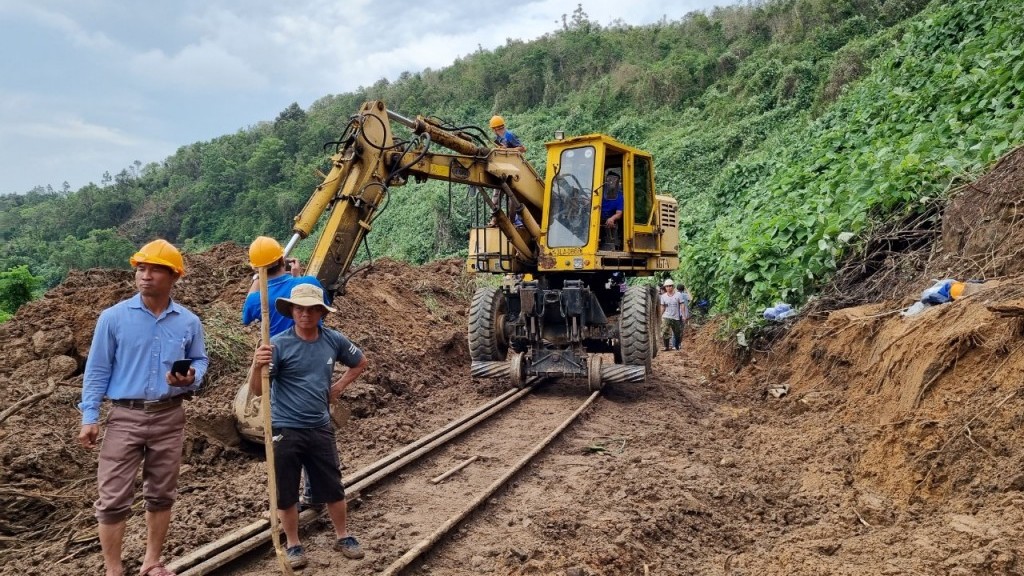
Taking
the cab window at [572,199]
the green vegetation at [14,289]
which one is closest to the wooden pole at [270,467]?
the cab window at [572,199]

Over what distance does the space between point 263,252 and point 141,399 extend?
A: 1156mm

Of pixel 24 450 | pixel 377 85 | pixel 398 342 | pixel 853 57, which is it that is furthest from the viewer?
pixel 377 85

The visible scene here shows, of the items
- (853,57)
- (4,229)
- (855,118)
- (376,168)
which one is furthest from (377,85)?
(376,168)

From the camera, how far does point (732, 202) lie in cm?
1886

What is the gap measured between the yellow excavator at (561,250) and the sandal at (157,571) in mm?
4722

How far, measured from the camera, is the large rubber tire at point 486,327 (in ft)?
30.9

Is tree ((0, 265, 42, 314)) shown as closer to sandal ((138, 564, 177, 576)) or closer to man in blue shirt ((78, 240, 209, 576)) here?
man in blue shirt ((78, 240, 209, 576))

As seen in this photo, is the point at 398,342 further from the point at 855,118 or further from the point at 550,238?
the point at 855,118

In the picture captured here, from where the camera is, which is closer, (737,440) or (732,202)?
(737,440)

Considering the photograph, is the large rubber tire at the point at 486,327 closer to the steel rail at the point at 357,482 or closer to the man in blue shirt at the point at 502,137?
the steel rail at the point at 357,482

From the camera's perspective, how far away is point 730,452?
6.50 m

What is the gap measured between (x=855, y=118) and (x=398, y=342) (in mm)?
10755

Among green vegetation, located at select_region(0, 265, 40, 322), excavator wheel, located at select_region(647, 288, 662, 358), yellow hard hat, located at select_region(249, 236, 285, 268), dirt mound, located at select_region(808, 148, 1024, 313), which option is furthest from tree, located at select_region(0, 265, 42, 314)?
dirt mound, located at select_region(808, 148, 1024, 313)

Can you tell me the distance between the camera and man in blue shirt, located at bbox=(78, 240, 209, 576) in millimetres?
3691
